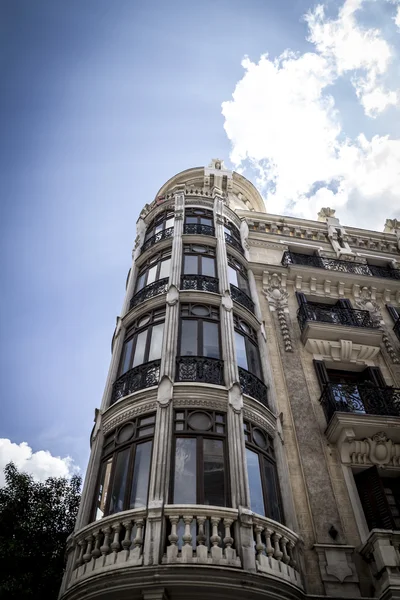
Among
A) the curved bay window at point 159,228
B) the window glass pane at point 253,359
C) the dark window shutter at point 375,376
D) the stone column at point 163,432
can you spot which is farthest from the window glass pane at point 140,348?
the dark window shutter at point 375,376

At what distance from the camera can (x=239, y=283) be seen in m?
17.9

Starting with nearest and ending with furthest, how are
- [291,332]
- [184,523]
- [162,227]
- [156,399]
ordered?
[184,523], [156,399], [291,332], [162,227]

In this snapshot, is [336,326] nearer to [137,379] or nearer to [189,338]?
[189,338]

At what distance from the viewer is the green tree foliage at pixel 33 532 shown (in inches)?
551

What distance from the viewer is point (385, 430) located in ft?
44.2

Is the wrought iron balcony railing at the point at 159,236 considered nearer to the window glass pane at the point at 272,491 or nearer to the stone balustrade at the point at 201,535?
the window glass pane at the point at 272,491

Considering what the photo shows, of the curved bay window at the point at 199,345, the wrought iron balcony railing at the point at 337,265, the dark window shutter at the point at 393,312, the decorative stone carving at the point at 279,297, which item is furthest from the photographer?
the wrought iron balcony railing at the point at 337,265

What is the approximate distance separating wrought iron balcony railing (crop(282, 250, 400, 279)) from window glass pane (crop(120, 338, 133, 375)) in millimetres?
9001

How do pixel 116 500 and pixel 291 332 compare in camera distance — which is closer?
pixel 116 500

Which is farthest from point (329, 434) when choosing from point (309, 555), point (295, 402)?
point (309, 555)

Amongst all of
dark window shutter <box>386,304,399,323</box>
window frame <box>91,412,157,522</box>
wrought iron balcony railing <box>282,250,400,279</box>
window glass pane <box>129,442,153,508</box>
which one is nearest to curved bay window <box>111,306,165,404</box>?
window frame <box>91,412,157,522</box>

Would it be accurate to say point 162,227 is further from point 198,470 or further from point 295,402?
point 198,470

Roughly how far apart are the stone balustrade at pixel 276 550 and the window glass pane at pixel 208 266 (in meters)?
9.26

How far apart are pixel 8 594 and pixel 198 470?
7916 mm
